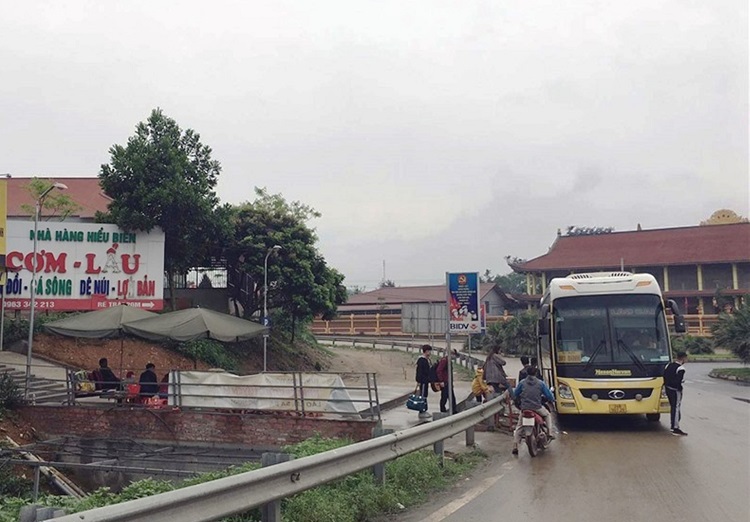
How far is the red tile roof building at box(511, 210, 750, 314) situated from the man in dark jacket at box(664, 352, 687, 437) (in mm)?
41942

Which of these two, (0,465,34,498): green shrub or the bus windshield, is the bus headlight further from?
(0,465,34,498): green shrub

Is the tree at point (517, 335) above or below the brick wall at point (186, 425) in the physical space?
above

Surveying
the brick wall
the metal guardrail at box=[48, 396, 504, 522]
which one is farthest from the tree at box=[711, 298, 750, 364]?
the metal guardrail at box=[48, 396, 504, 522]

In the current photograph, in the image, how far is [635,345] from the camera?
1438 cm

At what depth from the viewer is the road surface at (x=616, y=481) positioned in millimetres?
7258

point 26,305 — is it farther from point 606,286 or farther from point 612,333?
point 612,333

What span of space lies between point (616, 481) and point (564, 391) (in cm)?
536

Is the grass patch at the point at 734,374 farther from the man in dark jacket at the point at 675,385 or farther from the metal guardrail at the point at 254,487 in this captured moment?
the metal guardrail at the point at 254,487

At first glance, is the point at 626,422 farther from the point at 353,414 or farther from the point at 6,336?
the point at 6,336

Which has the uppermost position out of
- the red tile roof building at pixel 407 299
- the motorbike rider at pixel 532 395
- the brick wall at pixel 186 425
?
the red tile roof building at pixel 407 299

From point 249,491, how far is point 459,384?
25.6 m

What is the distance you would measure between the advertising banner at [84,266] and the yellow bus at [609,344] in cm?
1939

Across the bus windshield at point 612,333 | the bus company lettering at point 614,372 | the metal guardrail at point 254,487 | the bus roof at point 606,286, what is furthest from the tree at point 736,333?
the metal guardrail at point 254,487

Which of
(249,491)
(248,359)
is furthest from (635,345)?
(248,359)
